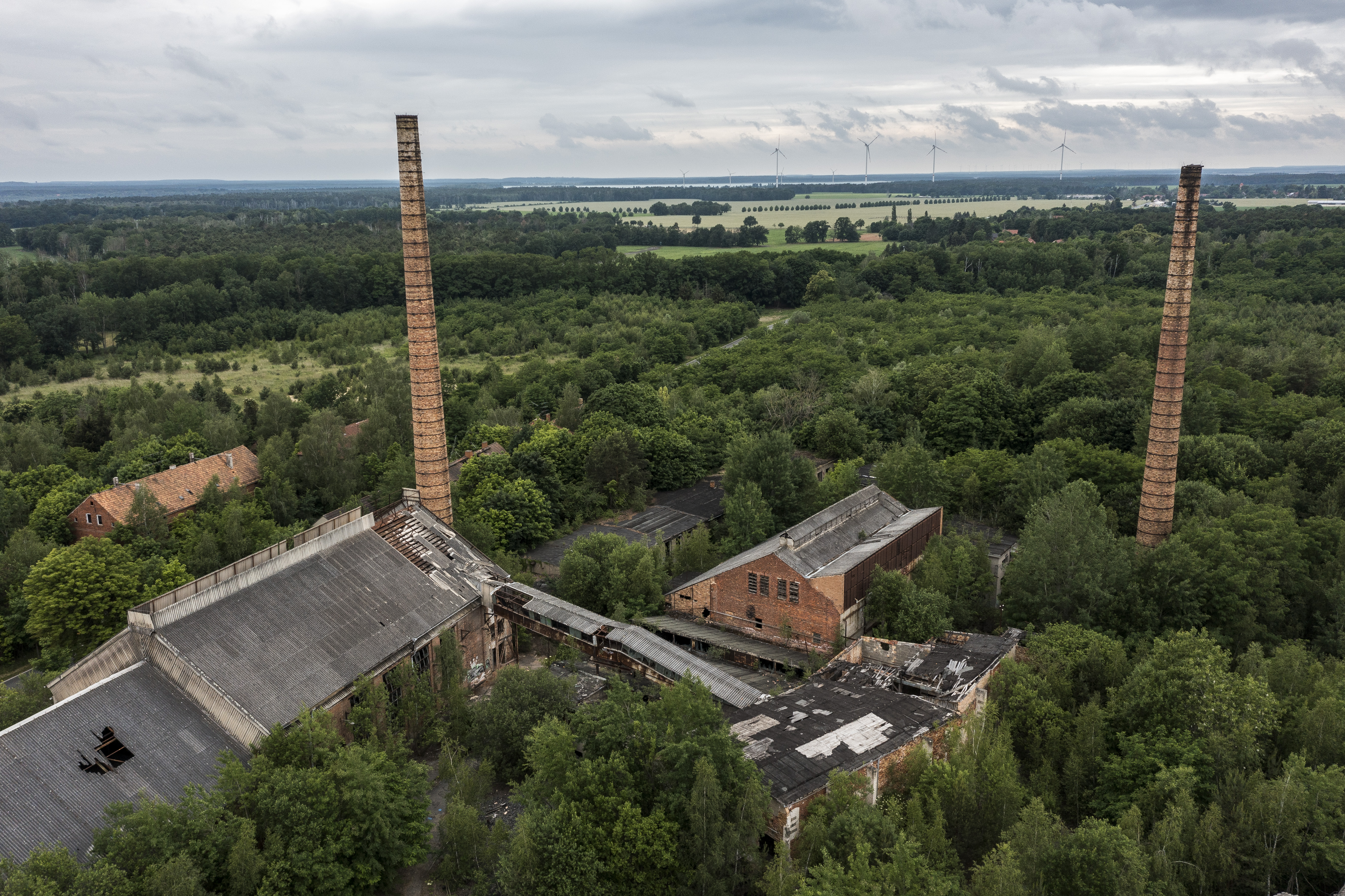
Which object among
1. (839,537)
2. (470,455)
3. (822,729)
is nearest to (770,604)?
(839,537)

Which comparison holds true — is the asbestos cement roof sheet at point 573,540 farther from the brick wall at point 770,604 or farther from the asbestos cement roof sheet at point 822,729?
the asbestos cement roof sheet at point 822,729

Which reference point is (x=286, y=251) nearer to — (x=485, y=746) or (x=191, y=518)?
(x=191, y=518)

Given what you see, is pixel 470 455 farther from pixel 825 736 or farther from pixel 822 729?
pixel 825 736

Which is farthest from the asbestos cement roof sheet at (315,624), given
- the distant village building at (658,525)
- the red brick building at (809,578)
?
the red brick building at (809,578)

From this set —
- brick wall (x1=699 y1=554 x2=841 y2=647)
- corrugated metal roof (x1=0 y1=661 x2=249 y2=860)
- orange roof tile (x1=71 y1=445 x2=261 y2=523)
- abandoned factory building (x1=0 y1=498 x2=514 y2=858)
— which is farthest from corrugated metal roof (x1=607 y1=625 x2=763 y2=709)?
orange roof tile (x1=71 y1=445 x2=261 y2=523)

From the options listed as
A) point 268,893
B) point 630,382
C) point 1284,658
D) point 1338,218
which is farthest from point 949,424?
point 1338,218

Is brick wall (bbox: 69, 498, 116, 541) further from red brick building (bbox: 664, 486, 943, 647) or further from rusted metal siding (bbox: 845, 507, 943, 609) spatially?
rusted metal siding (bbox: 845, 507, 943, 609)
